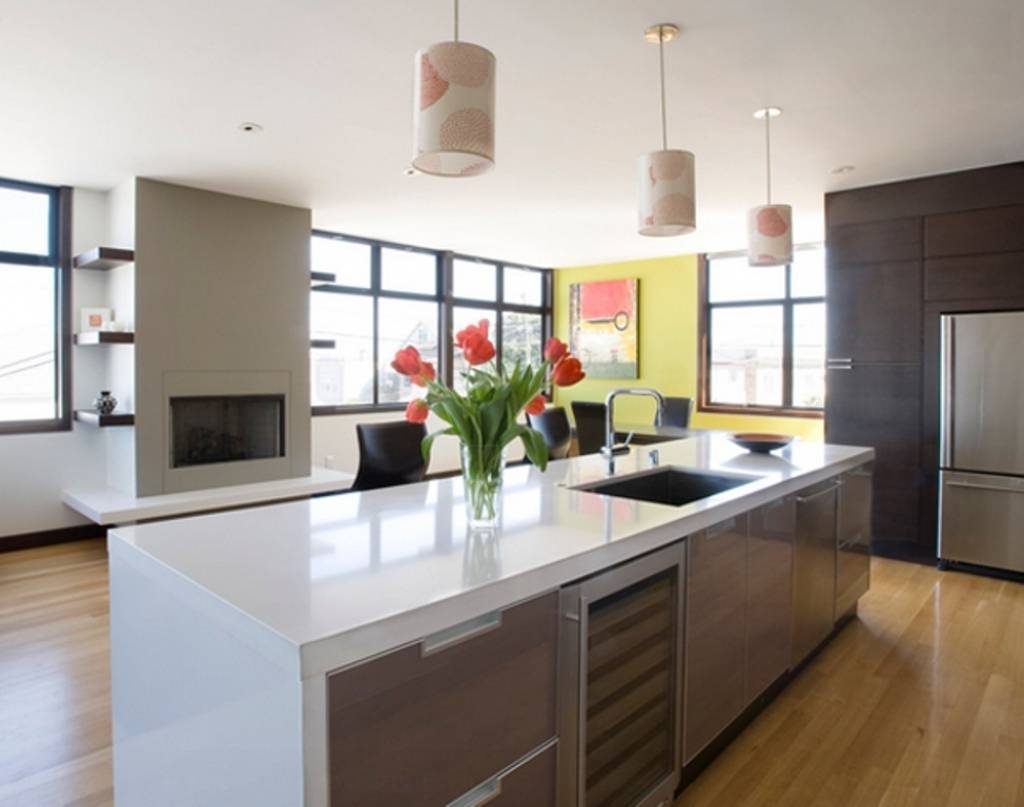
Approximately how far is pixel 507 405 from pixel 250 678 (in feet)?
2.67

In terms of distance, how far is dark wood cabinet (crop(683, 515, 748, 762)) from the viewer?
1.95m

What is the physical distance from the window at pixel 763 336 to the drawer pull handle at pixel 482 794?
19.9 ft

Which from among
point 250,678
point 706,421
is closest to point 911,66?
point 250,678

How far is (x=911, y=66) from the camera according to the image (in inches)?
112

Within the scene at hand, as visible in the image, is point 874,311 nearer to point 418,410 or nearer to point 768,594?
point 768,594

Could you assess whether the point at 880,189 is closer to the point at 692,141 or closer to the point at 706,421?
the point at 692,141

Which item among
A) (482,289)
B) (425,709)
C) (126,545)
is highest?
(482,289)

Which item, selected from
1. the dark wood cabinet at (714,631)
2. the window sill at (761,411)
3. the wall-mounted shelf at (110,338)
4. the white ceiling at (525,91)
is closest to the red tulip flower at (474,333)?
the dark wood cabinet at (714,631)

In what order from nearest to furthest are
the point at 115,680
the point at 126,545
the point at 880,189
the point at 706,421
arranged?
the point at 126,545
the point at 115,680
the point at 880,189
the point at 706,421

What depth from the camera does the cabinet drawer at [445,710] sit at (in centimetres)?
108

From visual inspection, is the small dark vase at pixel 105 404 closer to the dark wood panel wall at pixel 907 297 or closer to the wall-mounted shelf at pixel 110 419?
the wall-mounted shelf at pixel 110 419

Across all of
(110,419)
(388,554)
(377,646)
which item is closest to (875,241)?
(388,554)

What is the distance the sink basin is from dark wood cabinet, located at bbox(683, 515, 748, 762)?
1.67 feet

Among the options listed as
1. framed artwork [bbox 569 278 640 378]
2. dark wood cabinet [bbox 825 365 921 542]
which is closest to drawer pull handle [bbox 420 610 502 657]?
dark wood cabinet [bbox 825 365 921 542]
